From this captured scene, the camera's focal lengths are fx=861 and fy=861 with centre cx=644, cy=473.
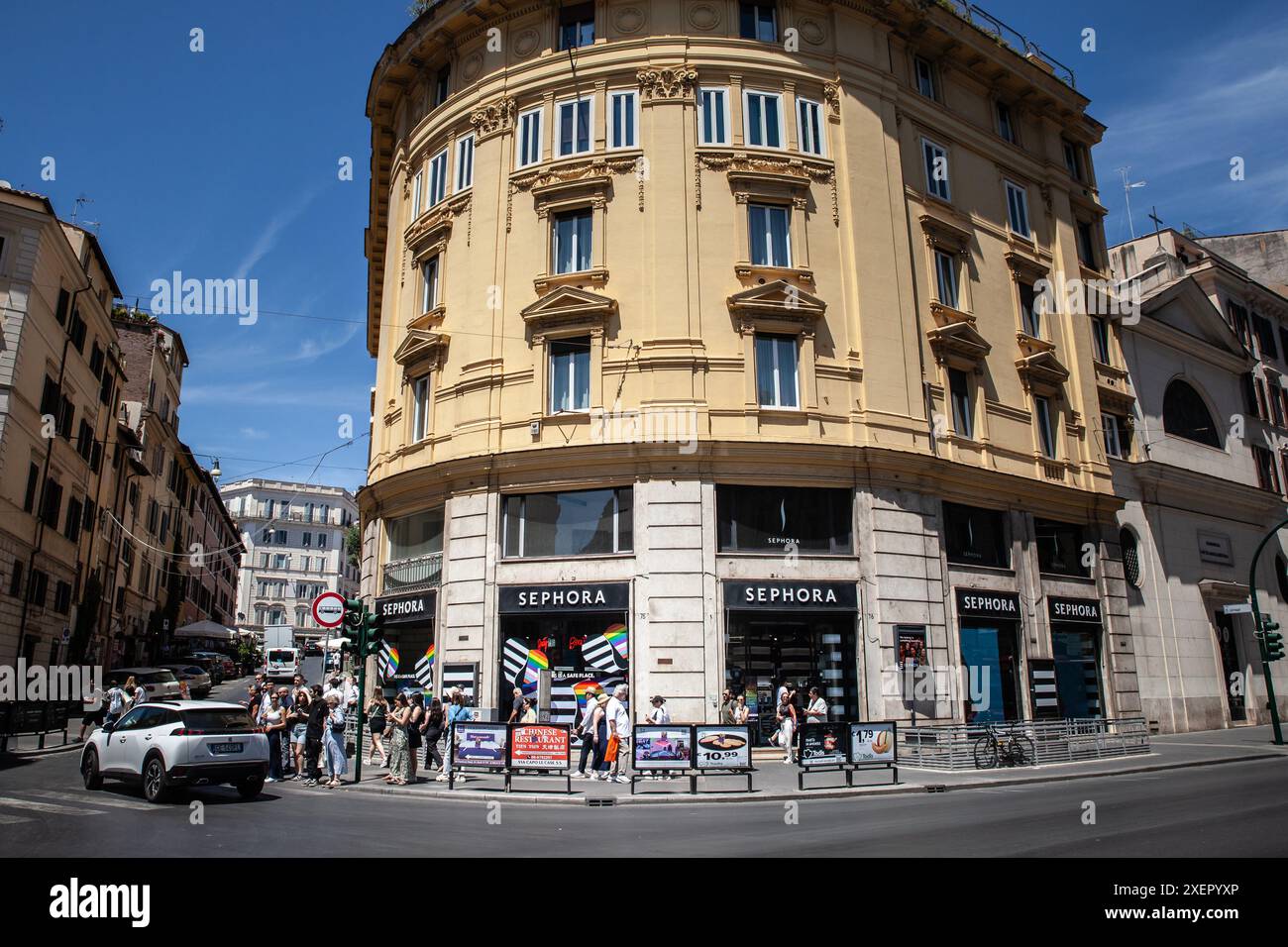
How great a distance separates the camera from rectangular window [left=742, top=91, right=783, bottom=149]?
81.5 ft

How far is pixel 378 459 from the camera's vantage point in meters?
28.5

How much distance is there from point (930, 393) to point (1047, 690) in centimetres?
963

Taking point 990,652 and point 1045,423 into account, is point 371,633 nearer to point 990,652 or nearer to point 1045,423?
point 990,652

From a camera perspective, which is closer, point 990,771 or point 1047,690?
point 990,771

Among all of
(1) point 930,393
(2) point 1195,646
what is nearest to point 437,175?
(1) point 930,393

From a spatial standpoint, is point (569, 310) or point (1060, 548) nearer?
point (569, 310)

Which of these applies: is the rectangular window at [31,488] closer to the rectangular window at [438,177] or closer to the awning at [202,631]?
the rectangular window at [438,177]

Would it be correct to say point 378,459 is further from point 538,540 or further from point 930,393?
point 930,393

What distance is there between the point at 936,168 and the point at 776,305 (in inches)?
362

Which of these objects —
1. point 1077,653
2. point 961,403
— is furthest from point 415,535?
point 1077,653

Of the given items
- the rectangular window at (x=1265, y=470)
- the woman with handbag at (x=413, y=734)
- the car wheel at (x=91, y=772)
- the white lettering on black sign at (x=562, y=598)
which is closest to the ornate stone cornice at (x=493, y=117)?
the white lettering on black sign at (x=562, y=598)

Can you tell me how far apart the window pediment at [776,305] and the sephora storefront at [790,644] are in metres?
7.15

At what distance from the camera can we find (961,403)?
86.5 feet

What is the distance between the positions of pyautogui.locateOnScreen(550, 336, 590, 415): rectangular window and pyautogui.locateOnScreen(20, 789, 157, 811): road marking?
13100 millimetres
